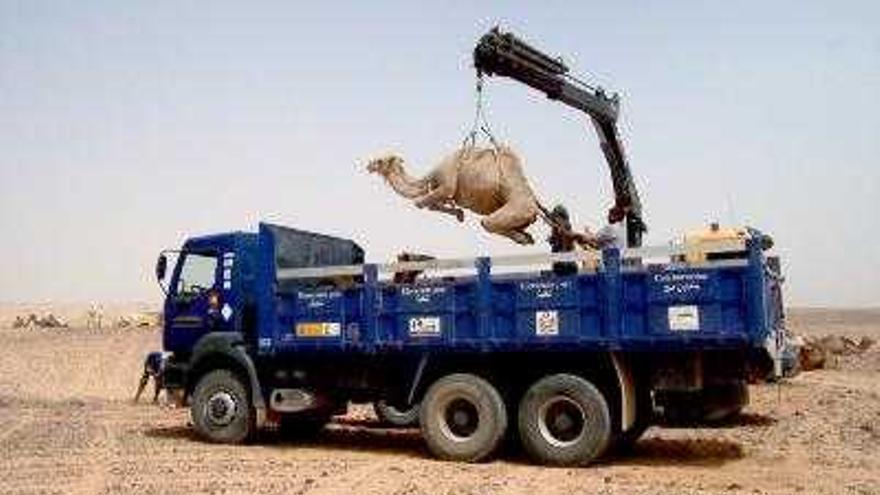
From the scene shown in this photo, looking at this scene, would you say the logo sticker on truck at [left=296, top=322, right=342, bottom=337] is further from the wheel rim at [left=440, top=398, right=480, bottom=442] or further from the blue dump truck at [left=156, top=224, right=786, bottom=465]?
the wheel rim at [left=440, top=398, right=480, bottom=442]

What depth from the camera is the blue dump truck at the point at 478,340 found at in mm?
11234

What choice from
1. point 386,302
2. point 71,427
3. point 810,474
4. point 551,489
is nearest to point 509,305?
point 386,302

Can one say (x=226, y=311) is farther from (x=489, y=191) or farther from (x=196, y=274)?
(x=489, y=191)

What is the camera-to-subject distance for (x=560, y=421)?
11.9 metres

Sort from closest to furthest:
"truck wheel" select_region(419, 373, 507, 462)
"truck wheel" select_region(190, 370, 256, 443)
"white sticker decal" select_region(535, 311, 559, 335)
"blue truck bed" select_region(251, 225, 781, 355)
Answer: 1. "blue truck bed" select_region(251, 225, 781, 355)
2. "white sticker decal" select_region(535, 311, 559, 335)
3. "truck wheel" select_region(419, 373, 507, 462)
4. "truck wheel" select_region(190, 370, 256, 443)

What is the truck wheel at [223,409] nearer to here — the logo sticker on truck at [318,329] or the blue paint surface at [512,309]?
the blue paint surface at [512,309]

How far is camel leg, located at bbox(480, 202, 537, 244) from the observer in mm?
13711

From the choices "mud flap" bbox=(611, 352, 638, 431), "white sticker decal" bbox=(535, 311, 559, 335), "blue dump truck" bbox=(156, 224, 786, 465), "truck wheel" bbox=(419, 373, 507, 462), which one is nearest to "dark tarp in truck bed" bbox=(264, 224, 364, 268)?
"blue dump truck" bbox=(156, 224, 786, 465)

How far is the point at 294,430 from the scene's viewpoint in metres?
15.4

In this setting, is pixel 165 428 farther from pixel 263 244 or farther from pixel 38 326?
pixel 38 326

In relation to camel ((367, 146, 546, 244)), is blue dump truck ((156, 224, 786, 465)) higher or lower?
lower

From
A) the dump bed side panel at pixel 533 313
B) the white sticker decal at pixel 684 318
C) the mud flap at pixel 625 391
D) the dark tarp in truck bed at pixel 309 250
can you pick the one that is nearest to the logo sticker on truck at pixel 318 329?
the dump bed side panel at pixel 533 313

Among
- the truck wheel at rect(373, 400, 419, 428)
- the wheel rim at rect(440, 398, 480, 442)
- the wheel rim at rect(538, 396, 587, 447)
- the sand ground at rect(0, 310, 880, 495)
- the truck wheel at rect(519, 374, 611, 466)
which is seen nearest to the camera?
the sand ground at rect(0, 310, 880, 495)

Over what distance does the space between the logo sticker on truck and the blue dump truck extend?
0.07 ft
